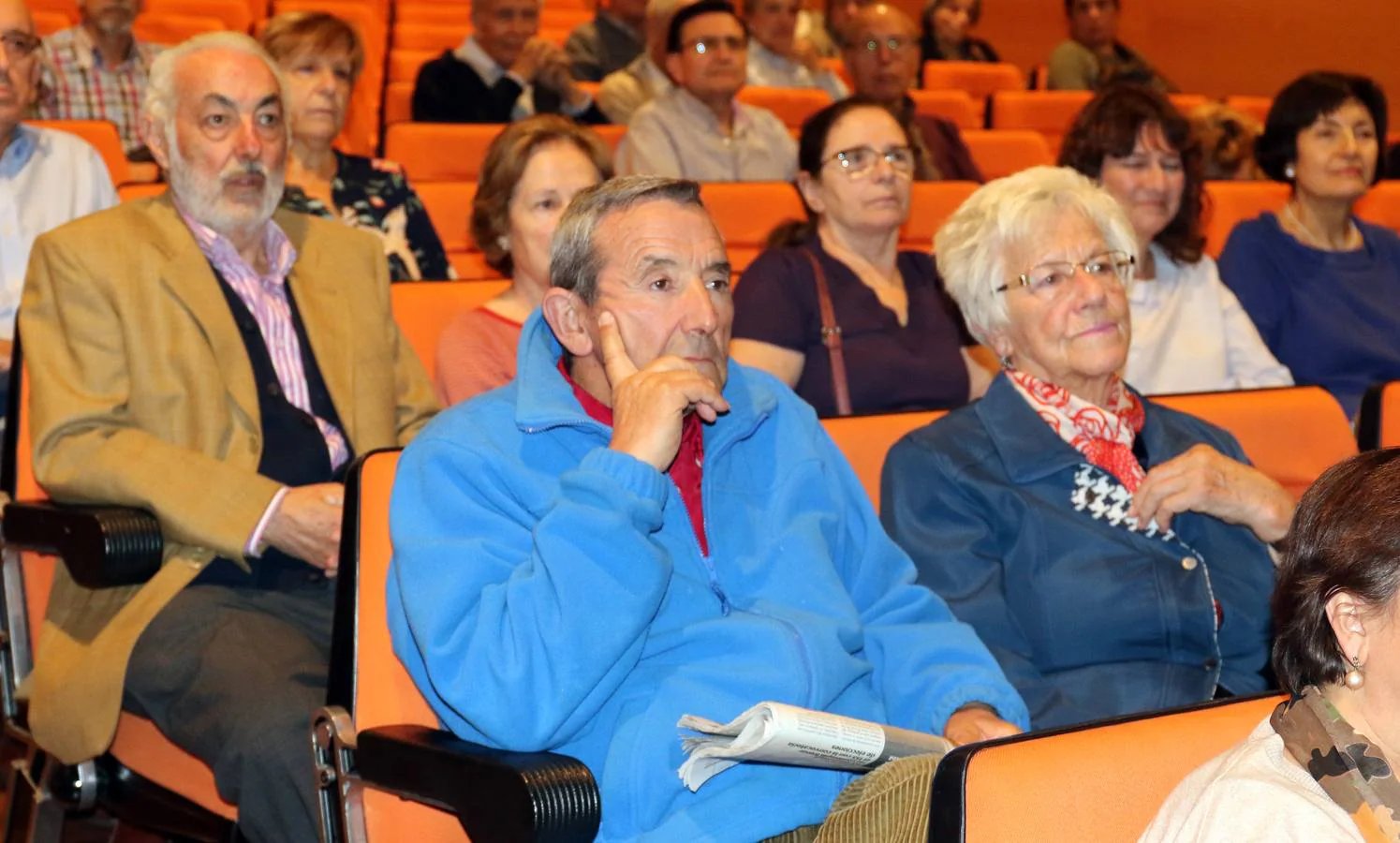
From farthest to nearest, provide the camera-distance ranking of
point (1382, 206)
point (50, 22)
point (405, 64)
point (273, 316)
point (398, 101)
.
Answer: point (405, 64) < point (398, 101) < point (50, 22) < point (1382, 206) < point (273, 316)

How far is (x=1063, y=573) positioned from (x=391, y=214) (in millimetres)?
1990

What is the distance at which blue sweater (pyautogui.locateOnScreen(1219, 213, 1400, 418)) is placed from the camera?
3.53 m

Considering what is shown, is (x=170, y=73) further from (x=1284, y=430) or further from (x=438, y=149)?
(x=438, y=149)

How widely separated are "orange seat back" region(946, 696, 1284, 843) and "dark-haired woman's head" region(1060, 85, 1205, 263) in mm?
1933

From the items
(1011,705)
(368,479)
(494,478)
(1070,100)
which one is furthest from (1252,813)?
(1070,100)

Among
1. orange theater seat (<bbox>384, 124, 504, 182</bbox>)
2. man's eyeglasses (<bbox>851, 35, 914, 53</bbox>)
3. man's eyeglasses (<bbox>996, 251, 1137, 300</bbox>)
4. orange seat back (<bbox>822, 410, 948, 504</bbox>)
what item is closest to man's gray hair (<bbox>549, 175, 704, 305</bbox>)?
orange seat back (<bbox>822, 410, 948, 504</bbox>)

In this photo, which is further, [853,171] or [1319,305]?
[1319,305]

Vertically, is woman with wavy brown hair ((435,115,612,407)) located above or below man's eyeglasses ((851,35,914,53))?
below

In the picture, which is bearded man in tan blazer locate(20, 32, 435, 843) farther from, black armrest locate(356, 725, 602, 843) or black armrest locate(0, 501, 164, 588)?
black armrest locate(356, 725, 602, 843)

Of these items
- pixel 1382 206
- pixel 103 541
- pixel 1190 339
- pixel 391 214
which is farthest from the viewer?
pixel 1382 206

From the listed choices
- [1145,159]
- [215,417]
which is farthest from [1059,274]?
[215,417]

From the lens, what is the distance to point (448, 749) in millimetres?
1583

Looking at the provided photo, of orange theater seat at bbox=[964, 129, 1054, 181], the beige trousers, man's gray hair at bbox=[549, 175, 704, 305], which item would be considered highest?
man's gray hair at bbox=[549, 175, 704, 305]

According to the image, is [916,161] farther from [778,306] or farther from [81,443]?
[81,443]
